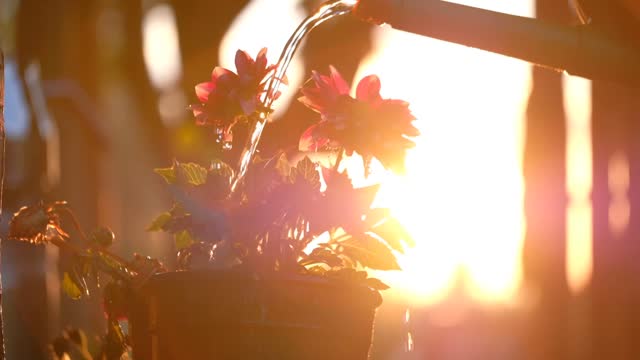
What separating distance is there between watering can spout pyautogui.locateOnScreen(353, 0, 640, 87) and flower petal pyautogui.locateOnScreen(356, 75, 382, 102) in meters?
0.19

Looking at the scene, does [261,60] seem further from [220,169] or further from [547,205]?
[547,205]

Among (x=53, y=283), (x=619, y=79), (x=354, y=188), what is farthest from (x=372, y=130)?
(x=53, y=283)

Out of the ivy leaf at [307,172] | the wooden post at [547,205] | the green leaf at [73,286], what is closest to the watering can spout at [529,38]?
the ivy leaf at [307,172]

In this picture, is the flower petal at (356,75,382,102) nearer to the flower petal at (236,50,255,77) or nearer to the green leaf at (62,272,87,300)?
the flower petal at (236,50,255,77)

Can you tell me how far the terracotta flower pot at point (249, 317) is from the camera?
1.71 m

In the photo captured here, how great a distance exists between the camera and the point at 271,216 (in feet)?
5.89

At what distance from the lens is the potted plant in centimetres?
173

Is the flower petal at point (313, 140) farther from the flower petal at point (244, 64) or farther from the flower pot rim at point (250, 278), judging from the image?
the flower pot rim at point (250, 278)

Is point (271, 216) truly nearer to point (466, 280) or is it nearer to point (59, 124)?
point (59, 124)

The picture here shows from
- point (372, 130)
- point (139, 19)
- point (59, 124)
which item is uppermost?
point (139, 19)

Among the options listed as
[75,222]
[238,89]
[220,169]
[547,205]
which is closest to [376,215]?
[220,169]

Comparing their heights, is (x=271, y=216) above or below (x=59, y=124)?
below

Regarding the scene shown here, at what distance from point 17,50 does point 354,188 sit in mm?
5957

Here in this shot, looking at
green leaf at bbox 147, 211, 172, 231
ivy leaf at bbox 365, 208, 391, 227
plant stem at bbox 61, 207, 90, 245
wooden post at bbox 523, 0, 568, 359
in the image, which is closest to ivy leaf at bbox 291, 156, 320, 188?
ivy leaf at bbox 365, 208, 391, 227
